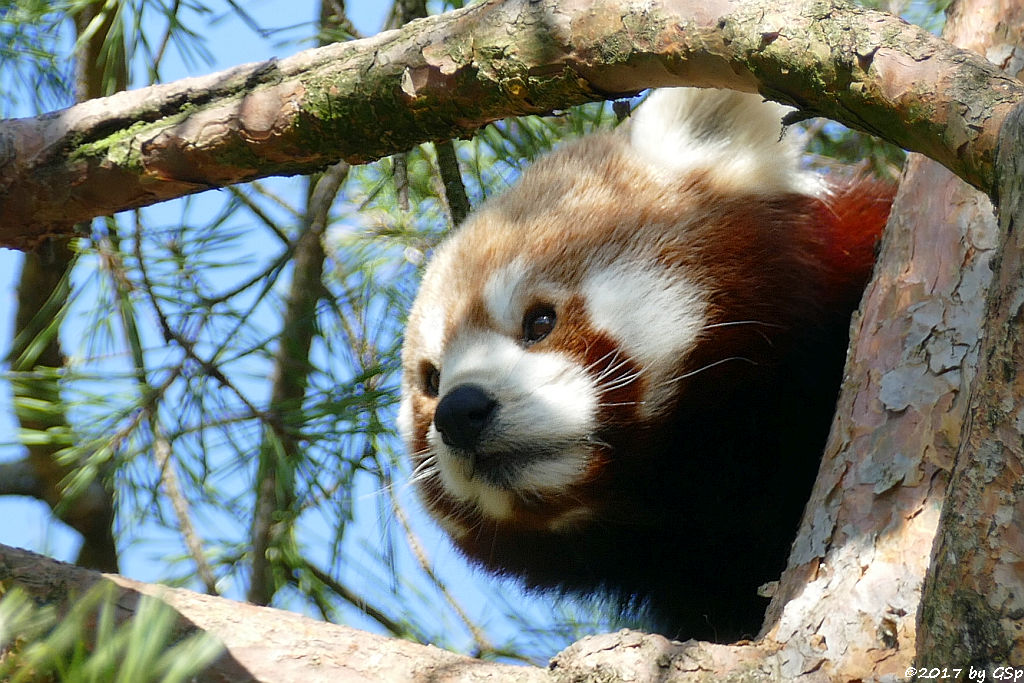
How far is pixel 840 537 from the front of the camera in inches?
65.7

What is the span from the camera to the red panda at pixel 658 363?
2281mm

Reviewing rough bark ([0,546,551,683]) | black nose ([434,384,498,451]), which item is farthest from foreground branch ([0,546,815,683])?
black nose ([434,384,498,451])

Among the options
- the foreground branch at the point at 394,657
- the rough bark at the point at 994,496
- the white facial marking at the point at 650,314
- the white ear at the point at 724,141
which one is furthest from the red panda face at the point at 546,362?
the rough bark at the point at 994,496

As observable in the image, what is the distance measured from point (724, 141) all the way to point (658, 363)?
712 mm

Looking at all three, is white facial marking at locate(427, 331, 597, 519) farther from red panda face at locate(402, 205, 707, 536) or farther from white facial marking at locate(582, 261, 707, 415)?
white facial marking at locate(582, 261, 707, 415)

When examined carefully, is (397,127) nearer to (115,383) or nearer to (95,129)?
(95,129)

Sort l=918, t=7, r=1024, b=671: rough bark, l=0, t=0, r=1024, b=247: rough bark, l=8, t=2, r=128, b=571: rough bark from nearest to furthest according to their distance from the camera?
l=918, t=7, r=1024, b=671: rough bark
l=0, t=0, r=1024, b=247: rough bark
l=8, t=2, r=128, b=571: rough bark

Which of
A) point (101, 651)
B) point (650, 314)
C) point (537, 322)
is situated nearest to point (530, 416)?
point (537, 322)

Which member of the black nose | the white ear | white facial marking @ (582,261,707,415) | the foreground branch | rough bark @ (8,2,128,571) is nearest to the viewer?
the foreground branch

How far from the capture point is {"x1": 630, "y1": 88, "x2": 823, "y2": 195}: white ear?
2590 mm

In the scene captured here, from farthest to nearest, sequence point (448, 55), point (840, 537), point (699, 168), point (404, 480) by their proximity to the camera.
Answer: point (404, 480), point (699, 168), point (448, 55), point (840, 537)

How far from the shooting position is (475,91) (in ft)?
6.02

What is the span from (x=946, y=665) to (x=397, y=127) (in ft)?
4.33

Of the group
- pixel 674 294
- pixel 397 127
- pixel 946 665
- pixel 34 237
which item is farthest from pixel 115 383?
pixel 946 665
